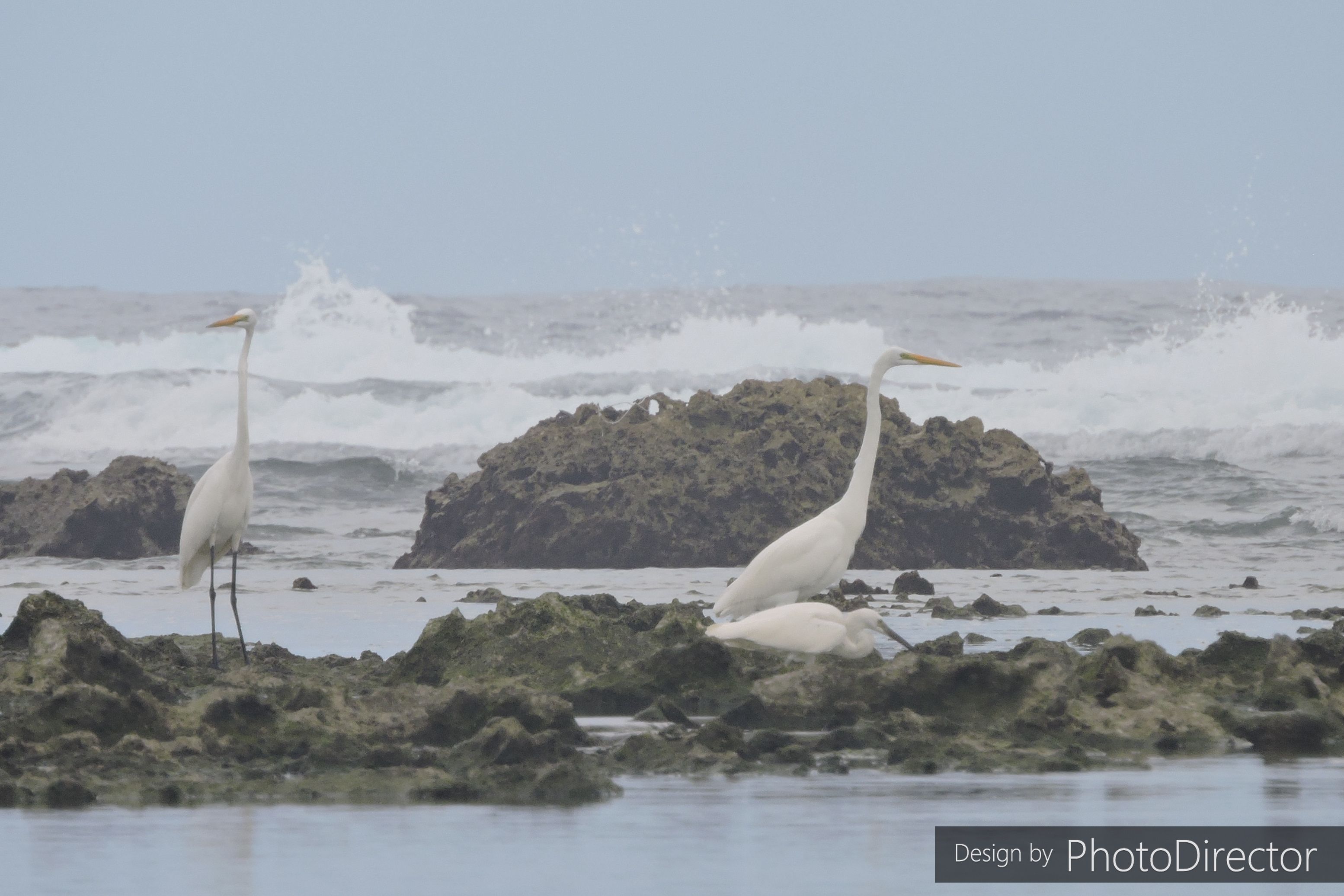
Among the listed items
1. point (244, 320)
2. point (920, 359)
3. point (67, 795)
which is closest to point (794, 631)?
point (920, 359)

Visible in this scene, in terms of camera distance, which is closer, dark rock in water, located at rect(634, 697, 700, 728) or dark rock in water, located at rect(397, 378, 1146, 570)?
dark rock in water, located at rect(634, 697, 700, 728)

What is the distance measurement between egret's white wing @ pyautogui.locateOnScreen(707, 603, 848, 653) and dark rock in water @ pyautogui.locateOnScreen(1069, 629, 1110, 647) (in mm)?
2507

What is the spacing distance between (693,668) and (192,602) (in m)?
8.53

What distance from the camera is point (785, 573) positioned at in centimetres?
1045

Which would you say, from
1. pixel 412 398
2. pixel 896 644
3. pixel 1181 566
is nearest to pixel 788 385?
pixel 1181 566

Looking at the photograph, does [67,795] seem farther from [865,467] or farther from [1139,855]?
[865,467]

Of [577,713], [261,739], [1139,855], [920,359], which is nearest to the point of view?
[1139,855]

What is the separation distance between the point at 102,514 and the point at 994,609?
11800 millimetres

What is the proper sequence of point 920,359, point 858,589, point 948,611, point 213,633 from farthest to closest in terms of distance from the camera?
point 858,589
point 948,611
point 920,359
point 213,633

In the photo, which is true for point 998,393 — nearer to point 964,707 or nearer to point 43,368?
point 43,368

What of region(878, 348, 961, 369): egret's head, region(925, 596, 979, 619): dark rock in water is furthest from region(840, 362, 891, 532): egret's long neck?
region(925, 596, 979, 619): dark rock in water

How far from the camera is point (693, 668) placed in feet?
28.9

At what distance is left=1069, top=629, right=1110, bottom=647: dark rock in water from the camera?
11.3 meters

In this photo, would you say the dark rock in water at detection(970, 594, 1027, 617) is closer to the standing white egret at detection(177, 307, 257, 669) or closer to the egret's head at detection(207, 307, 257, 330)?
the standing white egret at detection(177, 307, 257, 669)
